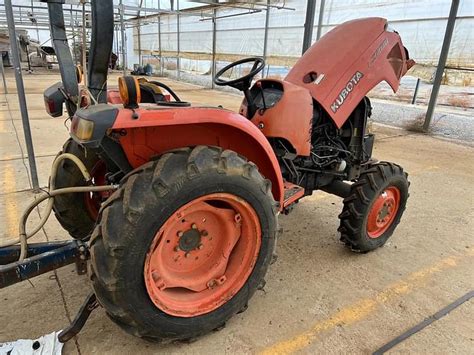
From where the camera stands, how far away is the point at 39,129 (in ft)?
19.8

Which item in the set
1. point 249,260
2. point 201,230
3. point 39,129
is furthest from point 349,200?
point 39,129

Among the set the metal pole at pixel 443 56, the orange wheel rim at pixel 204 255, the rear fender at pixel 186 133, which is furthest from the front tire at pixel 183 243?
the metal pole at pixel 443 56

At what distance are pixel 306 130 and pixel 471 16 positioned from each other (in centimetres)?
607

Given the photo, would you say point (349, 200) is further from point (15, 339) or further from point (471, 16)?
point (471, 16)

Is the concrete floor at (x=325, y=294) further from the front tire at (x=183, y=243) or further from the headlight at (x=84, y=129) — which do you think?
the headlight at (x=84, y=129)

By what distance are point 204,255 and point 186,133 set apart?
2.01ft

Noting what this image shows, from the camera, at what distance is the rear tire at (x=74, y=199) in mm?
2100

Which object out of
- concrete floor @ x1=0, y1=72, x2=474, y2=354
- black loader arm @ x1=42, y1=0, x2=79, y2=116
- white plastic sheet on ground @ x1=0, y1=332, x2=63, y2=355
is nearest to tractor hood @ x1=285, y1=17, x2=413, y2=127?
concrete floor @ x1=0, y1=72, x2=474, y2=354

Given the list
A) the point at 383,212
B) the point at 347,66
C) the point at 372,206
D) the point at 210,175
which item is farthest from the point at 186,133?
the point at 383,212

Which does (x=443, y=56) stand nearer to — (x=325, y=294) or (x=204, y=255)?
(x=325, y=294)

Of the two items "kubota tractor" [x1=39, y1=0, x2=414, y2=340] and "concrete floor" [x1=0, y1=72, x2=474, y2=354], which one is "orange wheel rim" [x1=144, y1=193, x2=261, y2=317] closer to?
"kubota tractor" [x1=39, y1=0, x2=414, y2=340]

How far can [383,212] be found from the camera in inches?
104

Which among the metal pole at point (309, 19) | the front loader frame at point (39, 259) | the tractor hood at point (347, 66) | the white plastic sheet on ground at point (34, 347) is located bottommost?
the white plastic sheet on ground at point (34, 347)

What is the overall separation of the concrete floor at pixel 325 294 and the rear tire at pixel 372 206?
0.43 feet
